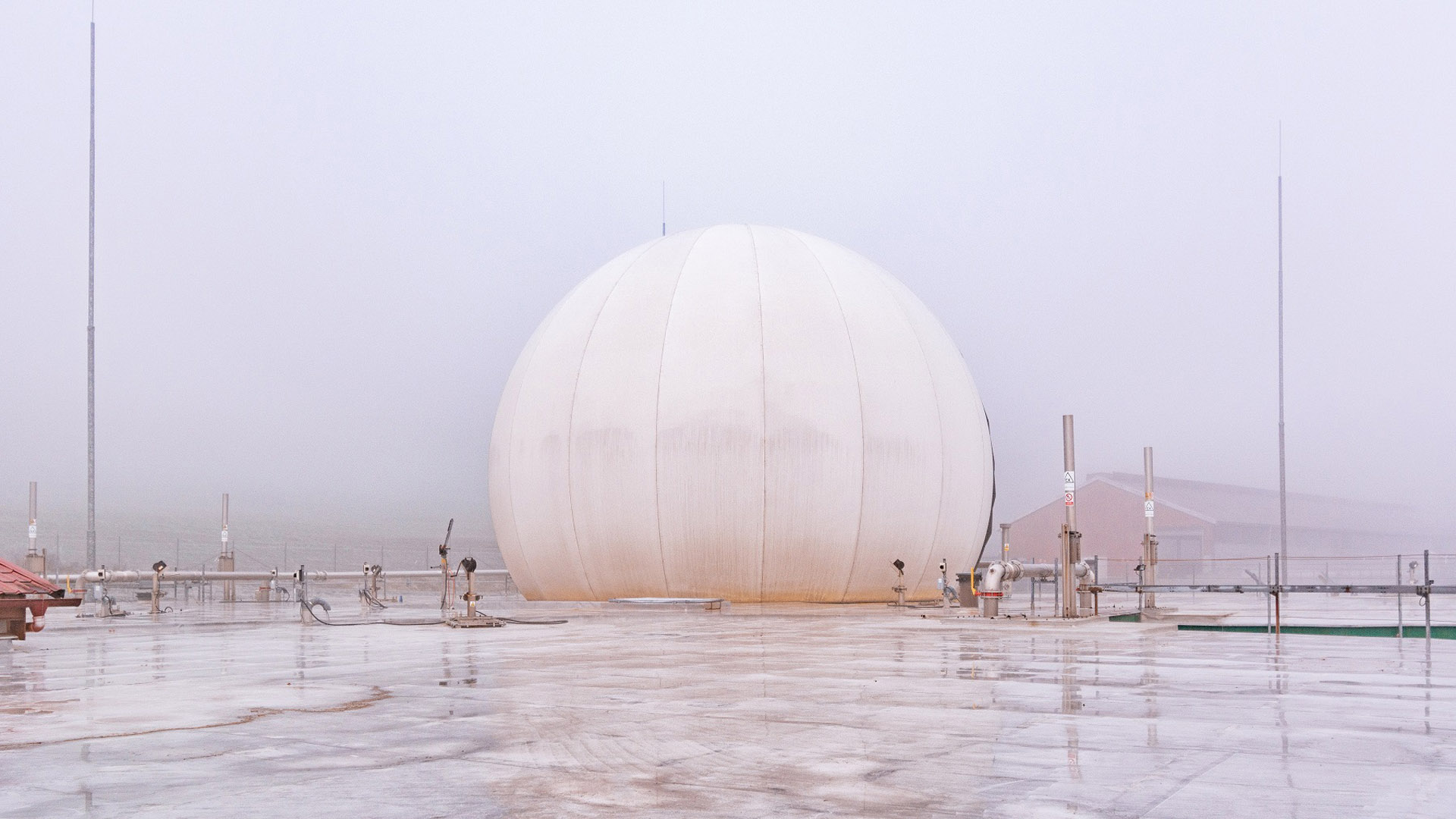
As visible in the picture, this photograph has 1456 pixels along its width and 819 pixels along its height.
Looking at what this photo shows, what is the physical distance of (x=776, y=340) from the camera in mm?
27203

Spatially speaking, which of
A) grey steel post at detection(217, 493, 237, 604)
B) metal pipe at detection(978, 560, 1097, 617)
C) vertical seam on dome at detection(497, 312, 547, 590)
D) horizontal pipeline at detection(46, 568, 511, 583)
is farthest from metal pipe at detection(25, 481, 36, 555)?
metal pipe at detection(978, 560, 1097, 617)

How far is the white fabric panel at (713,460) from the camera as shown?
2639 centimetres

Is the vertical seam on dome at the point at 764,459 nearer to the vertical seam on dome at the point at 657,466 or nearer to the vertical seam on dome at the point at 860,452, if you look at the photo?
the vertical seam on dome at the point at 860,452

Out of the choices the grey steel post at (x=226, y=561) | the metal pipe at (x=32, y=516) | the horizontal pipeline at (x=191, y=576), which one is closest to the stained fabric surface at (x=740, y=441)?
the horizontal pipeline at (x=191, y=576)

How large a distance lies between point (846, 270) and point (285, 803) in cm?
2519

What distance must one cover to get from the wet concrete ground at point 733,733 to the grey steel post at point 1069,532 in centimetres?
664

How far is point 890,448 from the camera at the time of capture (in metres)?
27.1

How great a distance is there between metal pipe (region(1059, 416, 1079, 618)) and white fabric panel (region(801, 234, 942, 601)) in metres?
5.62

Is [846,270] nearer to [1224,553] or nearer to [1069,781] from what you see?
[1069,781]

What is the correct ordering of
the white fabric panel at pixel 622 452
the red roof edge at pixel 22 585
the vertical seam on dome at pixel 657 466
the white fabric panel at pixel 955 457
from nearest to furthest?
1. the red roof edge at pixel 22 585
2. the vertical seam on dome at pixel 657 466
3. the white fabric panel at pixel 622 452
4. the white fabric panel at pixel 955 457

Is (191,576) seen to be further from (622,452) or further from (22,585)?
(22,585)

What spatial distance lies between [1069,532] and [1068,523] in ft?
0.88

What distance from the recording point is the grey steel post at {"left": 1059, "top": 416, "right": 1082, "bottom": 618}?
21.1 metres

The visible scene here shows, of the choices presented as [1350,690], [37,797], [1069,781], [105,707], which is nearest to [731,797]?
[1069,781]
